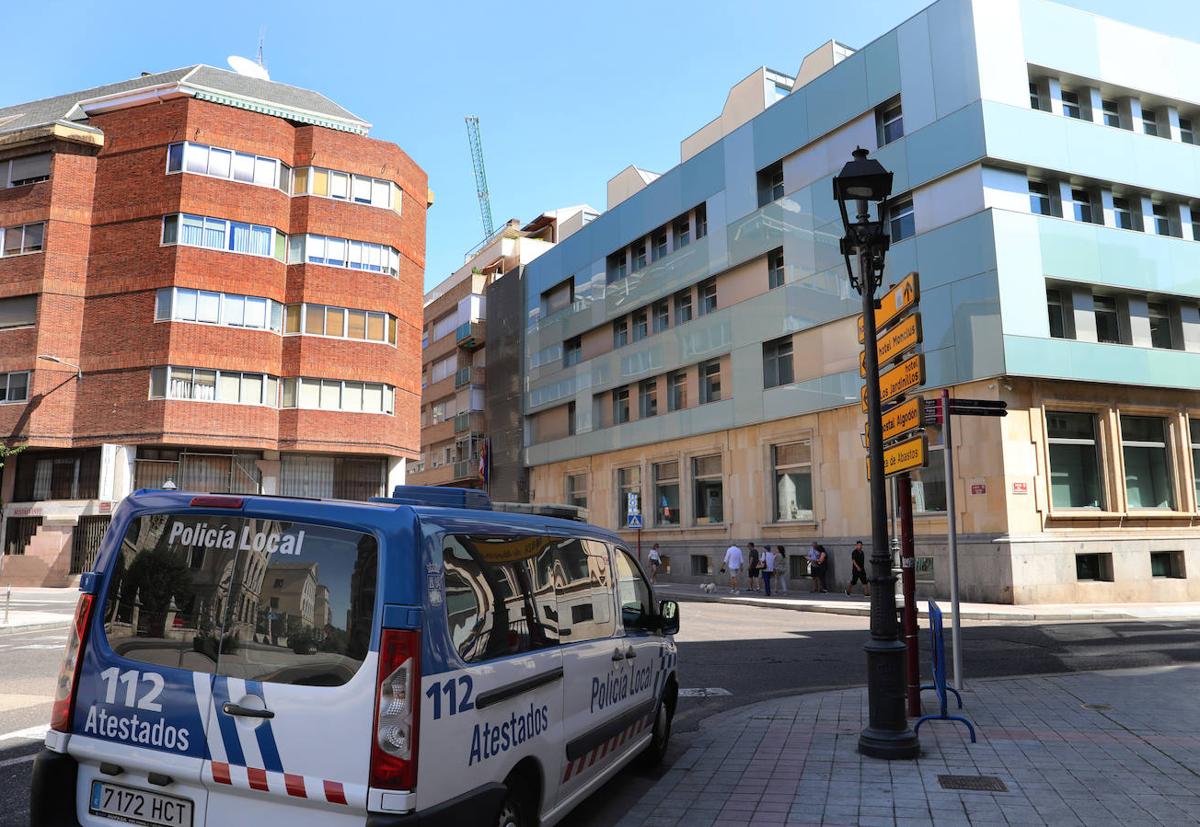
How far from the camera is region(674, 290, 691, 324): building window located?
35.0 m

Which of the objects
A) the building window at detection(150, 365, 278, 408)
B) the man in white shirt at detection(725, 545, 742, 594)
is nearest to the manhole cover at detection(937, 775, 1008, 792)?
the man in white shirt at detection(725, 545, 742, 594)

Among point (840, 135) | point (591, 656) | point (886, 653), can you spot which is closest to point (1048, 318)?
point (840, 135)

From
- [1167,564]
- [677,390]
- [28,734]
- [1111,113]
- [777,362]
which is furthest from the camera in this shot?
[677,390]

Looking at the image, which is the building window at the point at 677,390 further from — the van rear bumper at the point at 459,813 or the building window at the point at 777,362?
the van rear bumper at the point at 459,813

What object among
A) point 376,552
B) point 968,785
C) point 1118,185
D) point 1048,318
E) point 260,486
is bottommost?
point 968,785

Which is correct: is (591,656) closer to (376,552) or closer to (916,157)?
(376,552)

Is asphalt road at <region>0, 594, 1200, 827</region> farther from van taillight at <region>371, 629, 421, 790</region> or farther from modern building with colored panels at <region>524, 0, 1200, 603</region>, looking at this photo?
modern building with colored panels at <region>524, 0, 1200, 603</region>

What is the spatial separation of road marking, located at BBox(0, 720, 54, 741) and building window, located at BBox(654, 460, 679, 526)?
94.1 ft

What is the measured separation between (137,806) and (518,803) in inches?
61.9

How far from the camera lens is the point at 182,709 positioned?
334 centimetres

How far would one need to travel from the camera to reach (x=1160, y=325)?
83.9 feet

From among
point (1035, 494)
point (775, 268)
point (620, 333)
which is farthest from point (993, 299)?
point (620, 333)

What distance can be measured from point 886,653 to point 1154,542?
21.6m

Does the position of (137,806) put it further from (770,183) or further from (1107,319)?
(770,183)
